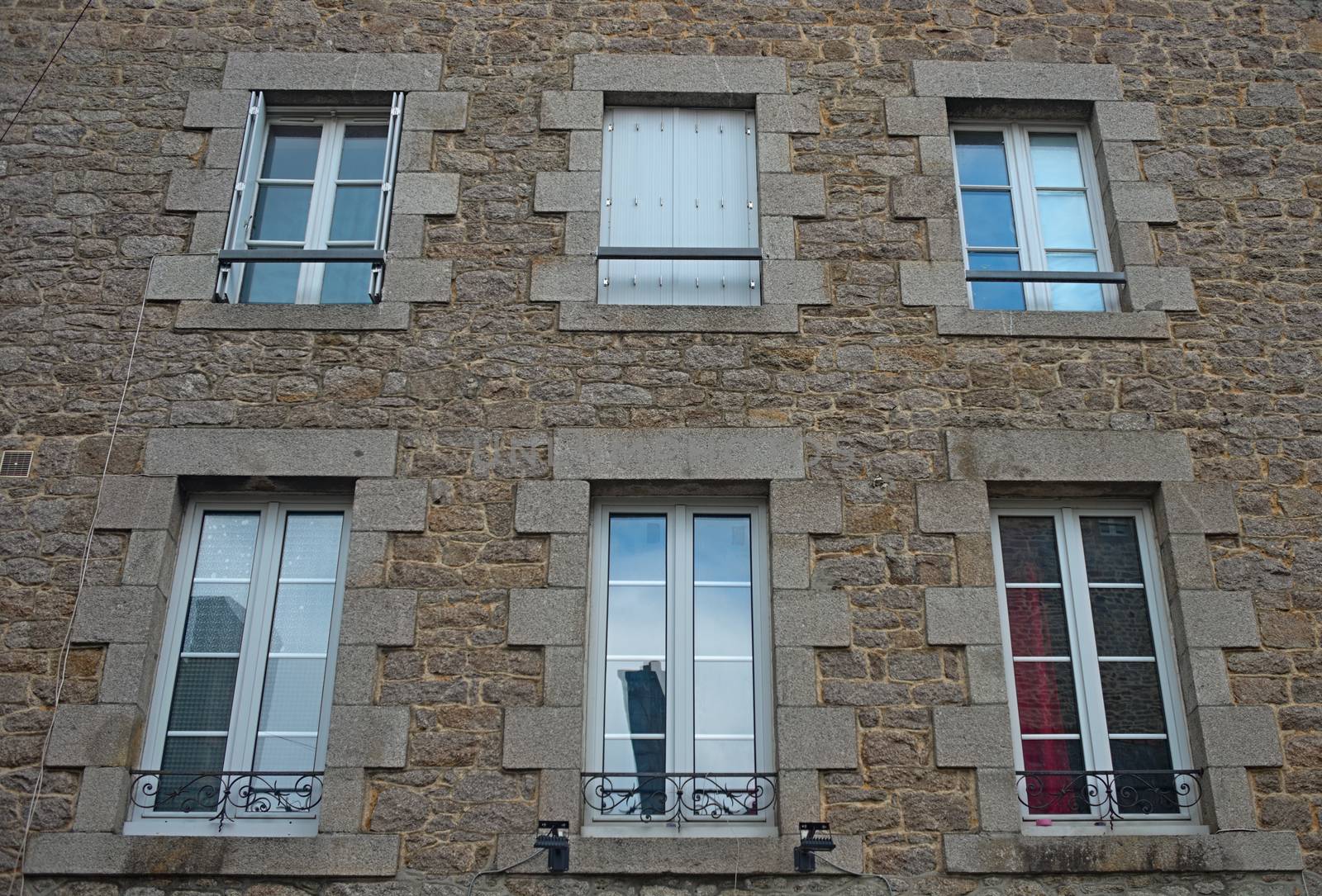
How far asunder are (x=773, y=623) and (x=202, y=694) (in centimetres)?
249

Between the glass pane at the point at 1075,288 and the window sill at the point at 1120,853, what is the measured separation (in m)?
2.62

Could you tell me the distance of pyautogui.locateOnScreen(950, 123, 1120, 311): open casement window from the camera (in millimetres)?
6238

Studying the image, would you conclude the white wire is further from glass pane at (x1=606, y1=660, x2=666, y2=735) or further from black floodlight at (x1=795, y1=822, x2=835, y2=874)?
black floodlight at (x1=795, y1=822, x2=835, y2=874)

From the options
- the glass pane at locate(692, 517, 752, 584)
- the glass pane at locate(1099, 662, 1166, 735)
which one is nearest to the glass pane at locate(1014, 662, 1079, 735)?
the glass pane at locate(1099, 662, 1166, 735)

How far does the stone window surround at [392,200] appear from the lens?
5883 millimetres

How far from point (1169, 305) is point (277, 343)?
434cm

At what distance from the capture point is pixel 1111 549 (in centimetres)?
564

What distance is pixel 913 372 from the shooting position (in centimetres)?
581

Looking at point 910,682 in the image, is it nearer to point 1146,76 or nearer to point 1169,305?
point 1169,305

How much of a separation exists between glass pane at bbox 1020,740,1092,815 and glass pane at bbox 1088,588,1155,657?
0.49m

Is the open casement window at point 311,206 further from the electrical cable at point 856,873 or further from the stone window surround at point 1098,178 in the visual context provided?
the electrical cable at point 856,873

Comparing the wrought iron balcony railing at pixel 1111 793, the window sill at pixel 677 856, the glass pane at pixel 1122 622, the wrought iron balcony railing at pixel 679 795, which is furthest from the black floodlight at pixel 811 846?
the glass pane at pixel 1122 622

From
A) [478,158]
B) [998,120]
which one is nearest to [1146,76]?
[998,120]

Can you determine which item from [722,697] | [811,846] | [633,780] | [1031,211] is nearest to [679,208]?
[1031,211]
